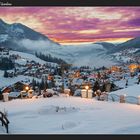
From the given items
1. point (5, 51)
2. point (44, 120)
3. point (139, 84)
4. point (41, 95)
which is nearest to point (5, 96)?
point (41, 95)

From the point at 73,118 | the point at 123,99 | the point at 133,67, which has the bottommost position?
the point at 73,118

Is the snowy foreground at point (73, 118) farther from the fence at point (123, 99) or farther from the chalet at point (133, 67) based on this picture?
the chalet at point (133, 67)

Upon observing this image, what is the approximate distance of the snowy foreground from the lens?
1327 centimetres

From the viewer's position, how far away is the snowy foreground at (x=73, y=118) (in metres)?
13.3

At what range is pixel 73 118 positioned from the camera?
14.2 m

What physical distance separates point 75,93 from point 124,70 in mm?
3957

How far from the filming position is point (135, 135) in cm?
1328
